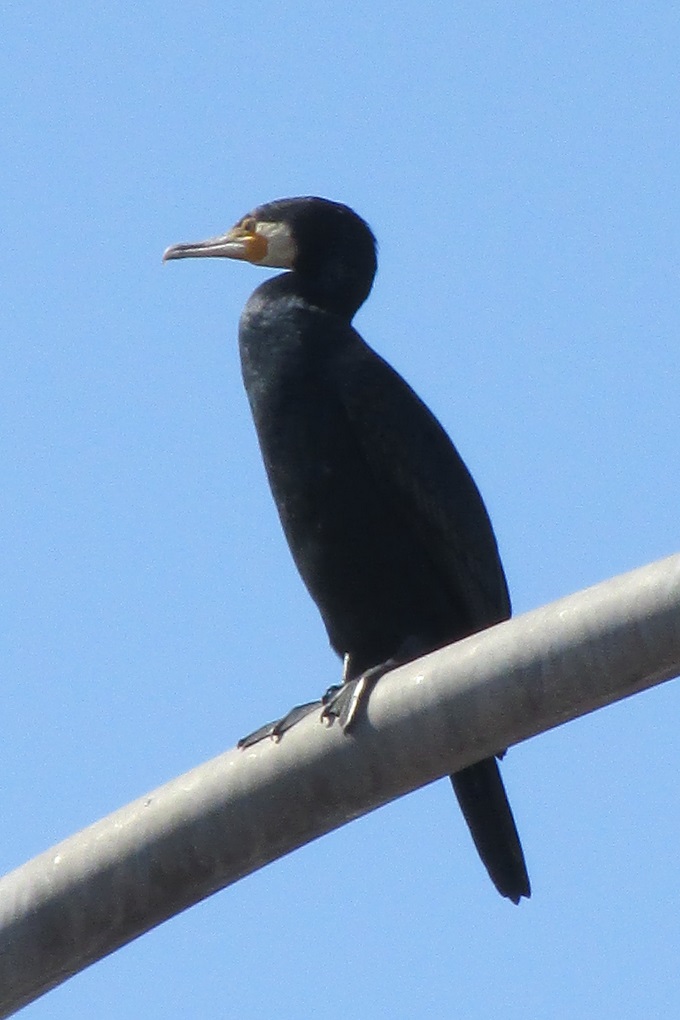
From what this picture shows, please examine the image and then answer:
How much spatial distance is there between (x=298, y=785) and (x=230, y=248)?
3.29 metres

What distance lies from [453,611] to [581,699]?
256 centimetres

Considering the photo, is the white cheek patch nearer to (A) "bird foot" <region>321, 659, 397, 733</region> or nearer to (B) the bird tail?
(B) the bird tail

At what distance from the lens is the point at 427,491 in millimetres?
5008

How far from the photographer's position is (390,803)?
2.70 metres

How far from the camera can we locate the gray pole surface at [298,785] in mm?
2449

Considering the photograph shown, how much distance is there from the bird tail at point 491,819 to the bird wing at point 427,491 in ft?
2.06

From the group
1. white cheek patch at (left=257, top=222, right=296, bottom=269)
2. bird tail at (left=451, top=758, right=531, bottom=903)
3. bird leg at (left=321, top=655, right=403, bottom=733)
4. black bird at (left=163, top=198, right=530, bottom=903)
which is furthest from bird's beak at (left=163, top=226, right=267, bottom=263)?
bird leg at (left=321, top=655, right=403, bottom=733)

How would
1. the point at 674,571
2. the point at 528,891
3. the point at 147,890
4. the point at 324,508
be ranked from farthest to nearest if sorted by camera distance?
the point at 324,508 < the point at 528,891 < the point at 147,890 < the point at 674,571

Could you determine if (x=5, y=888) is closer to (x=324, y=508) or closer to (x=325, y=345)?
(x=324, y=508)

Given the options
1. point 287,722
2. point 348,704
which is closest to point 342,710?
point 348,704

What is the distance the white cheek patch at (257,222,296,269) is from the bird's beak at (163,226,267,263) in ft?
0.04


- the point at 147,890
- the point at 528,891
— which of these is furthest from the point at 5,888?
the point at 528,891

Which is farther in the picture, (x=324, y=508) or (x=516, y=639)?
(x=324, y=508)

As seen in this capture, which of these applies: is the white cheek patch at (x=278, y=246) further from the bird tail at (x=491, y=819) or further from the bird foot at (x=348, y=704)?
the bird foot at (x=348, y=704)
